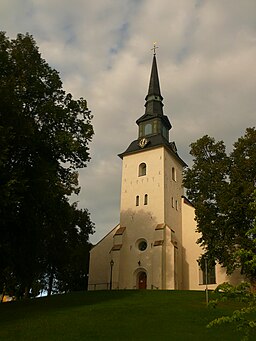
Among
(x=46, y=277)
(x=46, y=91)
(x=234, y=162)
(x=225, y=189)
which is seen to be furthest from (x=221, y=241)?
(x=46, y=277)

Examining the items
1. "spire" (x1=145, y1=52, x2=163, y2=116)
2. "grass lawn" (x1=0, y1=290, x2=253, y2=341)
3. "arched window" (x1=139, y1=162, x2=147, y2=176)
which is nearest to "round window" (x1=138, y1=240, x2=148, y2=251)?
"arched window" (x1=139, y1=162, x2=147, y2=176)

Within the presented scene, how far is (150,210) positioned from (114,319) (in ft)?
71.0

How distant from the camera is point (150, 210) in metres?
40.8

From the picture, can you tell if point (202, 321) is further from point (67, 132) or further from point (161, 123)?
point (161, 123)

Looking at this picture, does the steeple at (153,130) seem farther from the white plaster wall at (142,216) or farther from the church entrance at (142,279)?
the church entrance at (142,279)

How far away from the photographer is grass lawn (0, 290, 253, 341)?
1662cm

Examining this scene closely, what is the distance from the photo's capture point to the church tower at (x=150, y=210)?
37.4 metres

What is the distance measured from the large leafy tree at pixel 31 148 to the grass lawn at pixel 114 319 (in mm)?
3570

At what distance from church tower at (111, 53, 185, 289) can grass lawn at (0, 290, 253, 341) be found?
31.6 feet

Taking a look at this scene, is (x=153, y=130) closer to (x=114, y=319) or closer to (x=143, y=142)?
(x=143, y=142)

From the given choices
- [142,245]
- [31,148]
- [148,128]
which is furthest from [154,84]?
[31,148]

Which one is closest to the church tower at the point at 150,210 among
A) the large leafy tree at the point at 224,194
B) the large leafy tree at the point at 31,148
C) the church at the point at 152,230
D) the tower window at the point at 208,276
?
the church at the point at 152,230

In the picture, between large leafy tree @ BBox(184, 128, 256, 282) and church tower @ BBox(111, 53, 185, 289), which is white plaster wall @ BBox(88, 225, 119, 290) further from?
large leafy tree @ BBox(184, 128, 256, 282)

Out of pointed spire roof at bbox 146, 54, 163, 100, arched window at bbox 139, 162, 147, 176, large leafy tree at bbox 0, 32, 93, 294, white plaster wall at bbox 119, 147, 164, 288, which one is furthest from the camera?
pointed spire roof at bbox 146, 54, 163, 100
